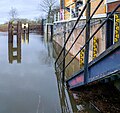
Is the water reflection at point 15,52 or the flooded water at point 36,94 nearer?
the flooded water at point 36,94

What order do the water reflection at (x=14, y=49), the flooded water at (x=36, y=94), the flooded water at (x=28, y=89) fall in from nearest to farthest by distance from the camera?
the flooded water at (x=36, y=94) < the flooded water at (x=28, y=89) < the water reflection at (x=14, y=49)

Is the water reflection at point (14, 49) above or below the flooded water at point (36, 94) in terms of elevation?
above

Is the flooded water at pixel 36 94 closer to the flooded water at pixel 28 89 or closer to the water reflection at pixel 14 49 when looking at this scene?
the flooded water at pixel 28 89

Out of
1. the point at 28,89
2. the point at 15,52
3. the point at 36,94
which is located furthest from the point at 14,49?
the point at 36,94

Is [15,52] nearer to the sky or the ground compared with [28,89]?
nearer to the sky

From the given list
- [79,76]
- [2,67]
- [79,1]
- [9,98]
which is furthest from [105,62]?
[79,1]

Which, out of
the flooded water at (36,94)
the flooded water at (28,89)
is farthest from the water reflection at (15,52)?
the flooded water at (36,94)

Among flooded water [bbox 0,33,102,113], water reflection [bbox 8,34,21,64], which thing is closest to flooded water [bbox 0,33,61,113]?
flooded water [bbox 0,33,102,113]

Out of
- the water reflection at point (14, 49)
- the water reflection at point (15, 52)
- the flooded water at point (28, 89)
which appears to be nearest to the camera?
Result: the flooded water at point (28, 89)

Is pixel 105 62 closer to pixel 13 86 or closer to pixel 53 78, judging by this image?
pixel 13 86

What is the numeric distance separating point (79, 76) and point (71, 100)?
3.04ft

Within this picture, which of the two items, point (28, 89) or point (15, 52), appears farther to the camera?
point (15, 52)

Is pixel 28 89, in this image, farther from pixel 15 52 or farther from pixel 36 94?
pixel 15 52

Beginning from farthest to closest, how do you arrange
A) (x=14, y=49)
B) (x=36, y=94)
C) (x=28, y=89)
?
(x=14, y=49) < (x=28, y=89) < (x=36, y=94)
